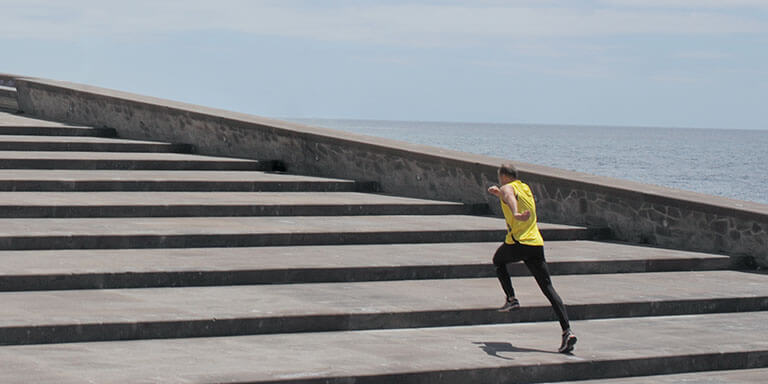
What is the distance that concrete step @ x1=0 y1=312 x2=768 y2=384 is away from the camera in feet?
21.6

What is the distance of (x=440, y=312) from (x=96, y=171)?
5.95 metres

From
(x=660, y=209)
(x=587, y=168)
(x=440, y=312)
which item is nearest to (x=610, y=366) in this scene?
(x=440, y=312)

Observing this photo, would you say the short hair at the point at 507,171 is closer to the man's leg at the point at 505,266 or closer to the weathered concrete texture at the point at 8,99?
the man's leg at the point at 505,266

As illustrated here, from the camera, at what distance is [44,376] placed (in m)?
6.27

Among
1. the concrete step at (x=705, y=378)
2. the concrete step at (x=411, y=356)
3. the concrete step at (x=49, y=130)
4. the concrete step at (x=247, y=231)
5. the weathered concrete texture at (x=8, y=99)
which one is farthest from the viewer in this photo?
the weathered concrete texture at (x=8, y=99)

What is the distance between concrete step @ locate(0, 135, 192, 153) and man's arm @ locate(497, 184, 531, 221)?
814cm

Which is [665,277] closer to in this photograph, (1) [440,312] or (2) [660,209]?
(2) [660,209]

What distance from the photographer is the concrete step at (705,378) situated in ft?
25.3

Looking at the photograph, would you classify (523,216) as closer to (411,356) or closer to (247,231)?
(411,356)

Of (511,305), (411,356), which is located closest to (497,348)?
(511,305)

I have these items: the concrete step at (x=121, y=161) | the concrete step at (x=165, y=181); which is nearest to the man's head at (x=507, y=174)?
the concrete step at (x=165, y=181)

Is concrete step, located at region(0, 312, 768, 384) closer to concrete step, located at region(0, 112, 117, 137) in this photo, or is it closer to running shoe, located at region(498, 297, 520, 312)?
running shoe, located at region(498, 297, 520, 312)

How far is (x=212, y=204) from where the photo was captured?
37.6ft

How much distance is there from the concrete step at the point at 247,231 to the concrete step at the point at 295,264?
0.17 metres
